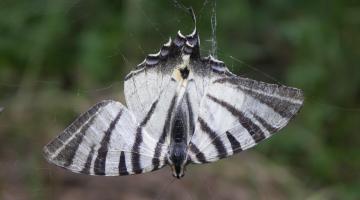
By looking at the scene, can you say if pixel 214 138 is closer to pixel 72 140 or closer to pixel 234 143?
pixel 234 143

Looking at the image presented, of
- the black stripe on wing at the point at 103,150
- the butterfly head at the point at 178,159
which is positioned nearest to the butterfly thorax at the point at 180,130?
the butterfly head at the point at 178,159

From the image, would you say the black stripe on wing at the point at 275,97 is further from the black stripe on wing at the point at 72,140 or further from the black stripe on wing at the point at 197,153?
the black stripe on wing at the point at 72,140

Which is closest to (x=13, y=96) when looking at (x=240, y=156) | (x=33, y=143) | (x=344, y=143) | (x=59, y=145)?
(x=33, y=143)

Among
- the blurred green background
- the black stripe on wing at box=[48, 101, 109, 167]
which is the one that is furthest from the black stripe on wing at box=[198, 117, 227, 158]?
the blurred green background

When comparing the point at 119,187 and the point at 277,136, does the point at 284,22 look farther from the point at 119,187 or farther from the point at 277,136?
the point at 119,187

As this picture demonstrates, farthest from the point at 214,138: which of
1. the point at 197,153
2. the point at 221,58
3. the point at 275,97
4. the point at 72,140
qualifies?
the point at 221,58

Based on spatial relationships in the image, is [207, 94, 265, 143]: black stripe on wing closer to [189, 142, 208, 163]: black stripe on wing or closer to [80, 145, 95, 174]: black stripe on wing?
[189, 142, 208, 163]: black stripe on wing
